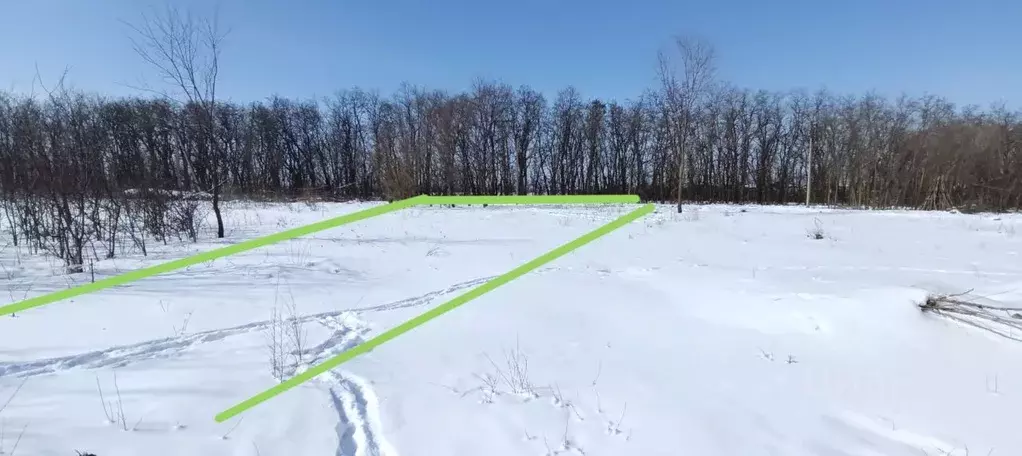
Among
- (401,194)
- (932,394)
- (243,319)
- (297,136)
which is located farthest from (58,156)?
(297,136)

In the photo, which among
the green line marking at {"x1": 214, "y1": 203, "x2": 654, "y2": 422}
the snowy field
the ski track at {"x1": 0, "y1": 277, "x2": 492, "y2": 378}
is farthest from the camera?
the ski track at {"x1": 0, "y1": 277, "x2": 492, "y2": 378}

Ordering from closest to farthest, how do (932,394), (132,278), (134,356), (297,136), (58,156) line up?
(932,394)
(134,356)
(132,278)
(58,156)
(297,136)

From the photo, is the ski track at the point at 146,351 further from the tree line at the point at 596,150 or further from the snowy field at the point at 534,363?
the tree line at the point at 596,150

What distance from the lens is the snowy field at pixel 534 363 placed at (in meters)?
2.55

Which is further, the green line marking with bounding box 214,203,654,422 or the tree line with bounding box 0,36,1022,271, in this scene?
the tree line with bounding box 0,36,1022,271

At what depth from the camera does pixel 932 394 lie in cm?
307

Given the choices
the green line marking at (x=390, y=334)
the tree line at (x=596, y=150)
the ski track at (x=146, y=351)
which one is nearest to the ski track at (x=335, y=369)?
the ski track at (x=146, y=351)

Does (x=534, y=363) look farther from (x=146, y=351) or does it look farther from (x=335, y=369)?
(x=146, y=351)

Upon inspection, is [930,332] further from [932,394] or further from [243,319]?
[243,319]

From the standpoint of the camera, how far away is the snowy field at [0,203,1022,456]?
8.38ft

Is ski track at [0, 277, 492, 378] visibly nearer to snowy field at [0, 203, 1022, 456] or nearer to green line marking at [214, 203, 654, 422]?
snowy field at [0, 203, 1022, 456]

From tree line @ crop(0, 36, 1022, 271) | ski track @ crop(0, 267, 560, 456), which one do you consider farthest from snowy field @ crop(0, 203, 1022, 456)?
tree line @ crop(0, 36, 1022, 271)

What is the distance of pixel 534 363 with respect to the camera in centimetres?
362

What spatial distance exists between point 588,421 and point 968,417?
2.53 meters
